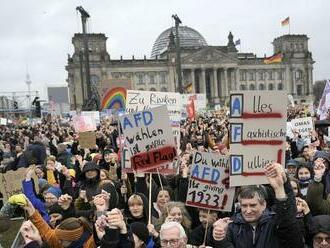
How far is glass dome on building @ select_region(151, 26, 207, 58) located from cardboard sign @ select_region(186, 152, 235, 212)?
10699 centimetres

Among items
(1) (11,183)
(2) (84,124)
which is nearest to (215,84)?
(2) (84,124)

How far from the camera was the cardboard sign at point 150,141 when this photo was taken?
18.6ft

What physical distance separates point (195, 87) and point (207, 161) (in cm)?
9710

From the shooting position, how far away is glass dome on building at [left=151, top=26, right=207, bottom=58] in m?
113

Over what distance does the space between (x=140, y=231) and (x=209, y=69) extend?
9988 centimetres

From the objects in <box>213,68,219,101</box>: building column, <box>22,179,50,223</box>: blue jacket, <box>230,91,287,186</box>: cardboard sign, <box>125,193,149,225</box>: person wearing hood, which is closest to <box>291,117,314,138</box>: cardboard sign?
<box>22,179,50,223</box>: blue jacket

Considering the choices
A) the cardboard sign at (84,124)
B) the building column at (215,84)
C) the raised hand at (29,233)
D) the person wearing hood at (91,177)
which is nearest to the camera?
the raised hand at (29,233)

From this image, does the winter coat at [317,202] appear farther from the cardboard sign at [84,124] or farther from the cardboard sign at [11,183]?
the cardboard sign at [84,124]

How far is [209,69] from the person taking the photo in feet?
339

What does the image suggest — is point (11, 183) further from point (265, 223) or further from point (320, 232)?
point (320, 232)

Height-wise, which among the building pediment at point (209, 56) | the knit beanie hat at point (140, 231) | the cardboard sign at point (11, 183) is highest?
the building pediment at point (209, 56)

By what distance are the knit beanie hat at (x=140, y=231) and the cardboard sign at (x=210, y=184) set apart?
0.86m

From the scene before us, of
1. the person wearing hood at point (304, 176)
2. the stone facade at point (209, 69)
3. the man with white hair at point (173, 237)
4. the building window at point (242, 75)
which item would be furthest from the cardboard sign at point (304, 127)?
the building window at point (242, 75)

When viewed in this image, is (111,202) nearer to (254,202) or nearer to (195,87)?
(254,202)
